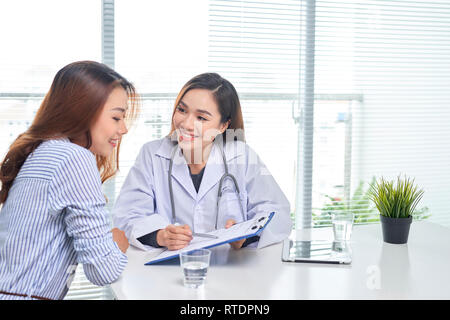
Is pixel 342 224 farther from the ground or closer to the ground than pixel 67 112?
closer to the ground

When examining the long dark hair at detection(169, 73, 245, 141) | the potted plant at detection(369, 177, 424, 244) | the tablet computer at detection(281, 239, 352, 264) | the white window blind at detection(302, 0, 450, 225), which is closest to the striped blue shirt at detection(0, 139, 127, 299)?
the tablet computer at detection(281, 239, 352, 264)

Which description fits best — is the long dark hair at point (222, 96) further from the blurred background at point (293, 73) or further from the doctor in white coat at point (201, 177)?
the blurred background at point (293, 73)

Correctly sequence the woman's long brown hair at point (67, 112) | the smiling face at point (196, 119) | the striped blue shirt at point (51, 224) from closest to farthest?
the striped blue shirt at point (51, 224) → the woman's long brown hair at point (67, 112) → the smiling face at point (196, 119)

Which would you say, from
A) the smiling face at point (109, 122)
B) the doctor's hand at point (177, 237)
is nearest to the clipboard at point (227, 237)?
the doctor's hand at point (177, 237)

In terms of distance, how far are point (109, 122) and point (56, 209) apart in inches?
12.8

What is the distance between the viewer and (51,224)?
120 centimetres

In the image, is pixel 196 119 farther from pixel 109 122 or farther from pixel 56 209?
pixel 56 209

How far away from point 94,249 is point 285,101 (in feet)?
6.46

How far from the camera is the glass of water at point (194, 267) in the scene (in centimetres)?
122

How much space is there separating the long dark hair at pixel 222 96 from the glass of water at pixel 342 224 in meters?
0.60

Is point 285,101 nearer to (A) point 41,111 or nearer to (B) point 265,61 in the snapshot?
(B) point 265,61

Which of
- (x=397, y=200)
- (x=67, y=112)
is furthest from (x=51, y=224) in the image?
(x=397, y=200)

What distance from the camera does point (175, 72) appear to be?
8.79 ft
